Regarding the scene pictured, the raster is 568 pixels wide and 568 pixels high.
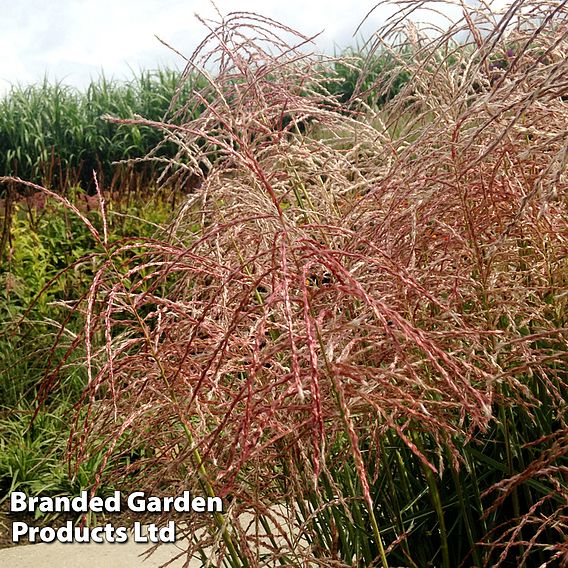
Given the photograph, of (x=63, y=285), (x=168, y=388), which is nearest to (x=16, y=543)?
(x=63, y=285)

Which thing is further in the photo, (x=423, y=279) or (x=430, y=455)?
(x=430, y=455)

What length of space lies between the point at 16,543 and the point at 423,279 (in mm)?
2929

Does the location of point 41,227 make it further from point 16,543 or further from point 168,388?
point 168,388

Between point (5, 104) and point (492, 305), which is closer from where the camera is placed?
point (492, 305)

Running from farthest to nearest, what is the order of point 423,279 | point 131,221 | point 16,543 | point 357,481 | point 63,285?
point 131,221, point 63,285, point 16,543, point 357,481, point 423,279

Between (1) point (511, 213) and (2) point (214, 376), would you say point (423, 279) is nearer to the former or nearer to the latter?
(1) point (511, 213)

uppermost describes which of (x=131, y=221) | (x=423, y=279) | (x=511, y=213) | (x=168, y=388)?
(x=131, y=221)

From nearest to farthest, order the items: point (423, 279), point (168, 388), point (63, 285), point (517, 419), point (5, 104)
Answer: point (168, 388), point (423, 279), point (517, 419), point (63, 285), point (5, 104)

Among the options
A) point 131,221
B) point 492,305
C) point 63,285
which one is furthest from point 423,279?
point 131,221

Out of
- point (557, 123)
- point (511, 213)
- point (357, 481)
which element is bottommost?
point (357, 481)

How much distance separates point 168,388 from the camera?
1754 millimetres

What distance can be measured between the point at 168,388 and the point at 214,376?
0.31 feet

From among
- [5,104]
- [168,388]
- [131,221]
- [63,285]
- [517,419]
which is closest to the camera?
[168,388]

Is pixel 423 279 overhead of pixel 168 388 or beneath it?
overhead
